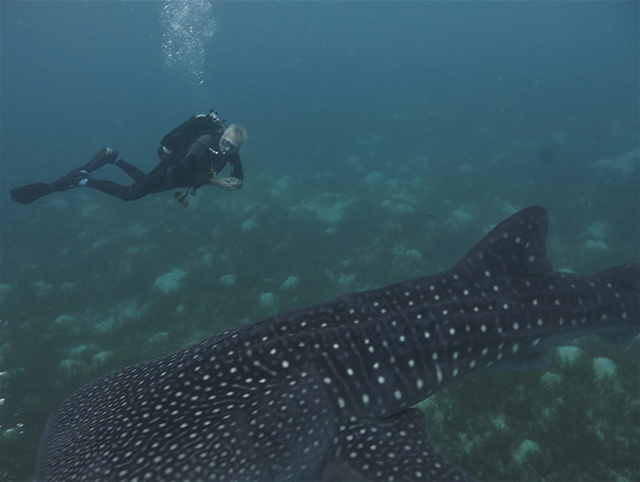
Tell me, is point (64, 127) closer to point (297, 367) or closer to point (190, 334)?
point (190, 334)

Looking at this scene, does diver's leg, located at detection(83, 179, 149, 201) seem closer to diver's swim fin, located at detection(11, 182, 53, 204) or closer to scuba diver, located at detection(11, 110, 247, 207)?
scuba diver, located at detection(11, 110, 247, 207)

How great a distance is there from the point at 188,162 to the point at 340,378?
304 inches

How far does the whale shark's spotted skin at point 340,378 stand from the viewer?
11.3ft

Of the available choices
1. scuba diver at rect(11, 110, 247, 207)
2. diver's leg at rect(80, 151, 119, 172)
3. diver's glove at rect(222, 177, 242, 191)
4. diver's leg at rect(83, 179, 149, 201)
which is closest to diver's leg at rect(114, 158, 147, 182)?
scuba diver at rect(11, 110, 247, 207)

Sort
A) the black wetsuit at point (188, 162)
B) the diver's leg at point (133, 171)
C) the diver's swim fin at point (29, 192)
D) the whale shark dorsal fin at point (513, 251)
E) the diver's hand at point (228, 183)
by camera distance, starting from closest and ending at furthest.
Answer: the whale shark dorsal fin at point (513, 251) → the diver's hand at point (228, 183) → the black wetsuit at point (188, 162) → the diver's swim fin at point (29, 192) → the diver's leg at point (133, 171)

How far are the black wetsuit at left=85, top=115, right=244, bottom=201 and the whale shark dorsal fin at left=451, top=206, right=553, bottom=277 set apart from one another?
7172mm

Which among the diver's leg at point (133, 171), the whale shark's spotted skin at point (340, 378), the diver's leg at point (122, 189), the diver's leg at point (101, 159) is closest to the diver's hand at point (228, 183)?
the diver's leg at point (122, 189)

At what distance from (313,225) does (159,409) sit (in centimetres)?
1131

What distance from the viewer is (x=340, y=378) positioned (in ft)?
13.4

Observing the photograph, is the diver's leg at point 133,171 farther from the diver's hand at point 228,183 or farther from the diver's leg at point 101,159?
the diver's hand at point 228,183

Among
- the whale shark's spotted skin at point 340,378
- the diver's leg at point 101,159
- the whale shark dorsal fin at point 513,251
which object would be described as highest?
the diver's leg at point 101,159

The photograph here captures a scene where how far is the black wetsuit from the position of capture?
400 inches

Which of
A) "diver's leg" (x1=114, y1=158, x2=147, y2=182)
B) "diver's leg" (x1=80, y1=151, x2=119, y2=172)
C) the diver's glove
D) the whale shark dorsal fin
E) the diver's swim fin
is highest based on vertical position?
"diver's leg" (x1=80, y1=151, x2=119, y2=172)

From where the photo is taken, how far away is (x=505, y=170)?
63.9ft
